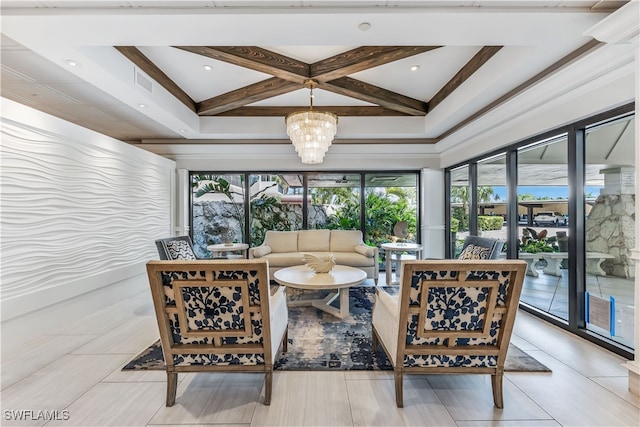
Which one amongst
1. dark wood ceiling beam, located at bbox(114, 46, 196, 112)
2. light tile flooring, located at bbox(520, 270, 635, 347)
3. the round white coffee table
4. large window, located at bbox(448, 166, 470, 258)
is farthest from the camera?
large window, located at bbox(448, 166, 470, 258)

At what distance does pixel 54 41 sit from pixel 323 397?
334 cm

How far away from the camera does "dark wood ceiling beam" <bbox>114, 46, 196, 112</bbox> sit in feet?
9.59

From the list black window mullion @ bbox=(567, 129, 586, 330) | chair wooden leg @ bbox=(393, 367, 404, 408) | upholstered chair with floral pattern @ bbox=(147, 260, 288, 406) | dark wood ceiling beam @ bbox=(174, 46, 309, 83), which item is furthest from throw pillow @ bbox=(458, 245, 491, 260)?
dark wood ceiling beam @ bbox=(174, 46, 309, 83)

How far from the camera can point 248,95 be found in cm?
389

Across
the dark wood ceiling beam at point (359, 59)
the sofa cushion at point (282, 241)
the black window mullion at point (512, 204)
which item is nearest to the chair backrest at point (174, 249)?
the sofa cushion at point (282, 241)

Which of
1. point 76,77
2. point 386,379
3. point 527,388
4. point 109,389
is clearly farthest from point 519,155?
point 76,77

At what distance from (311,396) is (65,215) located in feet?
10.6

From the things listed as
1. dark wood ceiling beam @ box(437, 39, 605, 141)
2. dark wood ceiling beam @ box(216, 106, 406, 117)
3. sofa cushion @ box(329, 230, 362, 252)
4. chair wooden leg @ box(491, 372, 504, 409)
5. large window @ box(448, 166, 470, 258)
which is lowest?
chair wooden leg @ box(491, 372, 504, 409)

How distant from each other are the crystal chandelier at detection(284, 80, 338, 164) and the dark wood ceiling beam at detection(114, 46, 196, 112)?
1622mm

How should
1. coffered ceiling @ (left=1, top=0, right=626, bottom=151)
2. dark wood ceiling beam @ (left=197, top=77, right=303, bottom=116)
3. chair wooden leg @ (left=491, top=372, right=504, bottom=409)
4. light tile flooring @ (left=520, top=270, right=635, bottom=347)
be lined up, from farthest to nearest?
1. dark wood ceiling beam @ (left=197, top=77, right=303, bottom=116)
2. light tile flooring @ (left=520, top=270, right=635, bottom=347)
3. coffered ceiling @ (left=1, top=0, right=626, bottom=151)
4. chair wooden leg @ (left=491, top=372, right=504, bottom=409)

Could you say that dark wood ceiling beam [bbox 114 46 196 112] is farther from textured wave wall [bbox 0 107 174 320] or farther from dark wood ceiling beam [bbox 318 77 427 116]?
dark wood ceiling beam [bbox 318 77 427 116]

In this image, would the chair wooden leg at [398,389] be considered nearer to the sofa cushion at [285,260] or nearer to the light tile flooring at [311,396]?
the light tile flooring at [311,396]

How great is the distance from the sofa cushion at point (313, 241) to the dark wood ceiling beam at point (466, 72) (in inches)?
113

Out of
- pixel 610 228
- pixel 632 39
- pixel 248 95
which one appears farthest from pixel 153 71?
pixel 610 228
